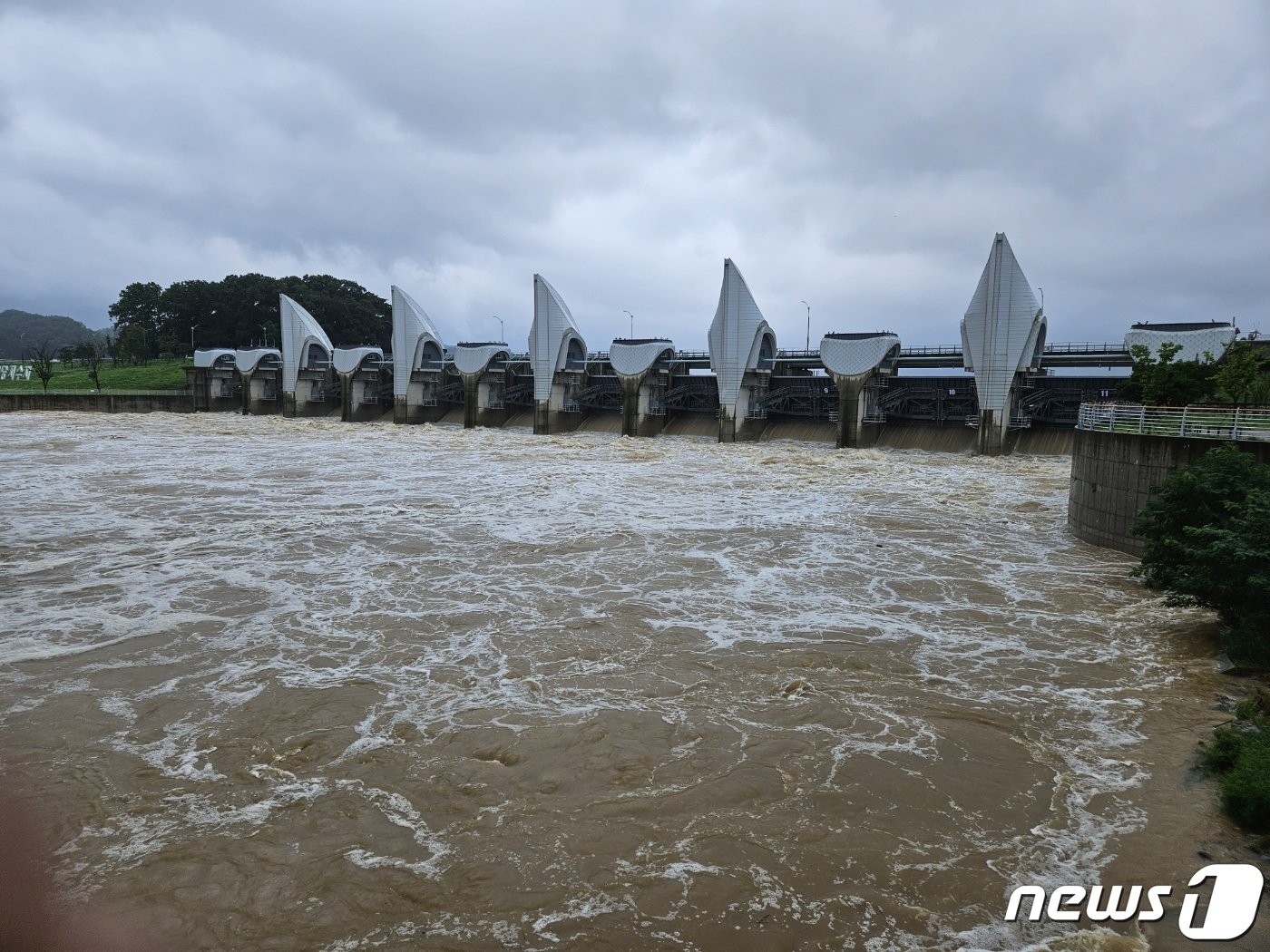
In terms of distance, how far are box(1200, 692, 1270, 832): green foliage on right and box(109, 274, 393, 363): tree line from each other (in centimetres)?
8166

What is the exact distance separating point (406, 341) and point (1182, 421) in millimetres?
46387

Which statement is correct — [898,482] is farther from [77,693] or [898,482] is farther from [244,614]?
[77,693]

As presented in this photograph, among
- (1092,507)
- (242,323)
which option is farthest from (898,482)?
(242,323)

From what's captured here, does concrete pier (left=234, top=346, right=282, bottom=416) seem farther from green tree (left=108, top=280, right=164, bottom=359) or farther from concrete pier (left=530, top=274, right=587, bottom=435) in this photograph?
green tree (left=108, top=280, right=164, bottom=359)

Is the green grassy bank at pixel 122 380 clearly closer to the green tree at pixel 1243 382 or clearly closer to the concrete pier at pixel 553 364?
the concrete pier at pixel 553 364

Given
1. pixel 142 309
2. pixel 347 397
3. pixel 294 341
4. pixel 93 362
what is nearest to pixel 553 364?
pixel 347 397

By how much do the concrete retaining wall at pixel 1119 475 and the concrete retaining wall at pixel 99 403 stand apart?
2488 inches

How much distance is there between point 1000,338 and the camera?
3312 centimetres

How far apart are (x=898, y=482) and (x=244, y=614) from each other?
19.7 m

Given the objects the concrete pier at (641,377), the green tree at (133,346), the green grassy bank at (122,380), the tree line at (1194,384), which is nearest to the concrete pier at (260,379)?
the green grassy bank at (122,380)

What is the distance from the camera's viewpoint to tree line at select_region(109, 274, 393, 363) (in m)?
82.2

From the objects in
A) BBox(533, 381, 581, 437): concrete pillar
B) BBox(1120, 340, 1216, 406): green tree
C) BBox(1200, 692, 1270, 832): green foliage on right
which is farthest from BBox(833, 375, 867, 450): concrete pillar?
BBox(1200, 692, 1270, 832): green foliage on right

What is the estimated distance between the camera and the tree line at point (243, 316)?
82.2 metres

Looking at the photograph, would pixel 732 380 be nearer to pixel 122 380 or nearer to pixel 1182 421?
pixel 1182 421
